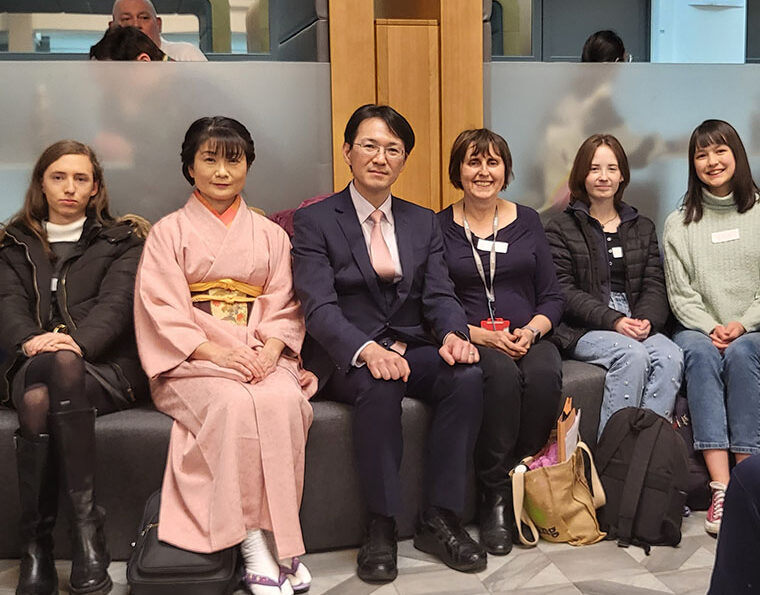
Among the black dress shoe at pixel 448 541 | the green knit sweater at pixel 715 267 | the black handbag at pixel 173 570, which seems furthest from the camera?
the green knit sweater at pixel 715 267

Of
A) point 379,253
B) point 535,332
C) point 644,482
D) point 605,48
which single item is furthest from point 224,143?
point 605,48

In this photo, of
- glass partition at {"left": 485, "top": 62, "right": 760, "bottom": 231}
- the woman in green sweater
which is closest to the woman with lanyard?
the woman in green sweater

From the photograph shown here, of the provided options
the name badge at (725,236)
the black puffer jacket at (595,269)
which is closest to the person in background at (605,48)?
the black puffer jacket at (595,269)

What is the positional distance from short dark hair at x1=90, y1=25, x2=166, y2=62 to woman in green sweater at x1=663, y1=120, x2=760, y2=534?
207 centimetres

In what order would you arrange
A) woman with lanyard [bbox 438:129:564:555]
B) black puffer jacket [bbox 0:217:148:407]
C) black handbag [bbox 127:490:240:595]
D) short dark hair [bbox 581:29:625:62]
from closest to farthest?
1. black handbag [bbox 127:490:240:595]
2. black puffer jacket [bbox 0:217:148:407]
3. woman with lanyard [bbox 438:129:564:555]
4. short dark hair [bbox 581:29:625:62]

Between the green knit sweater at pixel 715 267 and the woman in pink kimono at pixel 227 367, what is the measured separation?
143 cm

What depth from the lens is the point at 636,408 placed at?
2.69 m

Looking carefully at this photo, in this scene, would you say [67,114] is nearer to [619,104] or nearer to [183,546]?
[183,546]

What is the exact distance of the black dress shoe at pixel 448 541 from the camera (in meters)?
2.36

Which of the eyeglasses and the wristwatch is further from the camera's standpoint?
the wristwatch

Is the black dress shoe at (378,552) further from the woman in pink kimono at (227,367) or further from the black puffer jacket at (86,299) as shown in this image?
the black puffer jacket at (86,299)

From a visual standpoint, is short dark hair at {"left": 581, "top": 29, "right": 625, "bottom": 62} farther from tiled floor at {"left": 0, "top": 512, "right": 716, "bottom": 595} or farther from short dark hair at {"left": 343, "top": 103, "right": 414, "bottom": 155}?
tiled floor at {"left": 0, "top": 512, "right": 716, "bottom": 595}

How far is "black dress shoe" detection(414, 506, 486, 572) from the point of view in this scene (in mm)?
2357

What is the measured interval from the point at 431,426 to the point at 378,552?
1.34 feet
